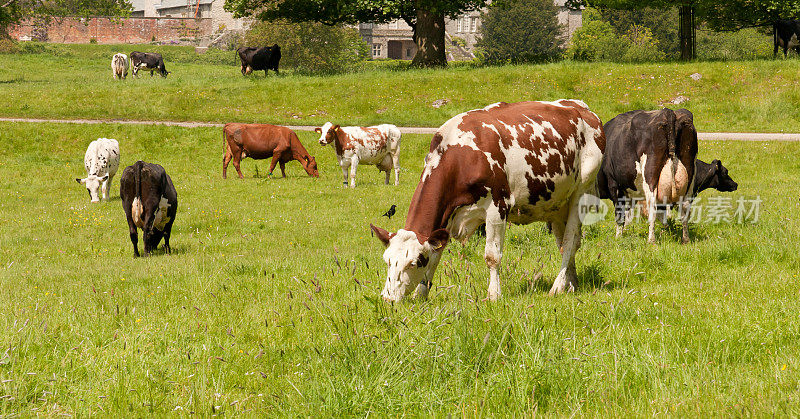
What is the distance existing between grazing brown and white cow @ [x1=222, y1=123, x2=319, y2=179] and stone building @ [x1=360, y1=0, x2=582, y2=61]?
94.7 metres

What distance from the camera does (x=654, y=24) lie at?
103 meters

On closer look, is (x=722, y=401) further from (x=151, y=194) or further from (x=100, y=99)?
(x=100, y=99)

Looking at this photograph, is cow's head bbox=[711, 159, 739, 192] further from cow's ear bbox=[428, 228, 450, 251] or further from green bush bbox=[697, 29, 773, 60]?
green bush bbox=[697, 29, 773, 60]

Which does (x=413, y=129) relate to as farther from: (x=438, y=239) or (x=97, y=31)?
(x=97, y=31)

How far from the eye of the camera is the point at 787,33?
132 feet

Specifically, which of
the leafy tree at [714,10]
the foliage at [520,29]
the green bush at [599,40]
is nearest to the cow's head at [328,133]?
the leafy tree at [714,10]

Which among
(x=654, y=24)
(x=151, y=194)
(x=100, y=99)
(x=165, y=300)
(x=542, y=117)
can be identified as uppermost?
(x=654, y=24)

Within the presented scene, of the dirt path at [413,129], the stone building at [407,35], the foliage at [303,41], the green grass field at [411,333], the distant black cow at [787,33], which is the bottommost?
the green grass field at [411,333]

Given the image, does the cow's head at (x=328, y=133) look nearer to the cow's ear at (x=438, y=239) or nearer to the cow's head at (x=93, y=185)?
the cow's head at (x=93, y=185)

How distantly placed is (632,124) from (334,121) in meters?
21.1

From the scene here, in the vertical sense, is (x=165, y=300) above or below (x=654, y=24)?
below

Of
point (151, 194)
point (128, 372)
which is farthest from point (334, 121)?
point (128, 372)

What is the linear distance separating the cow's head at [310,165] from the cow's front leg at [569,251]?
57.1ft

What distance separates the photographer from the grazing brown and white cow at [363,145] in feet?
73.3
